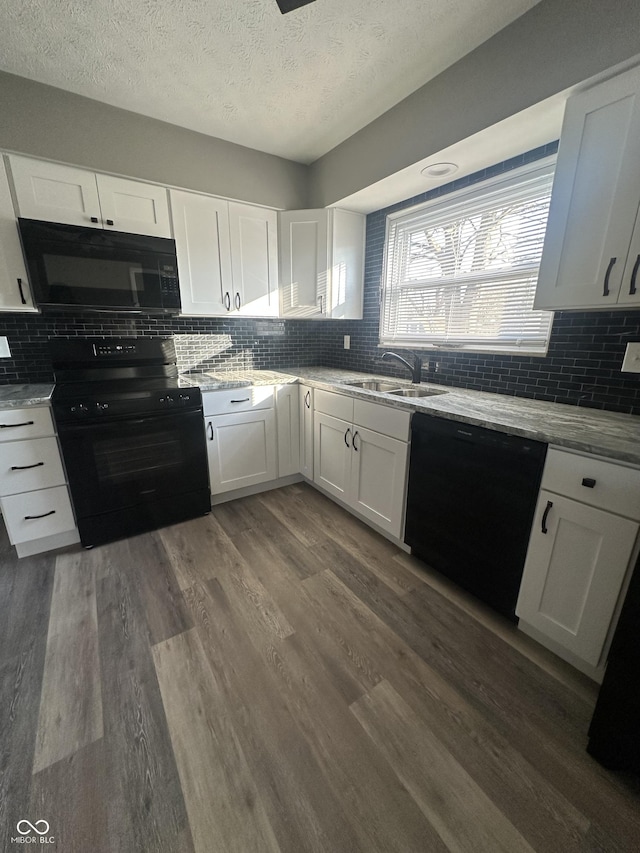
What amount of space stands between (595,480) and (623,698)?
2.09ft

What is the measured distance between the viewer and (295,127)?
2.29 metres

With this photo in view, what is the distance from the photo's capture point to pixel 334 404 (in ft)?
7.82

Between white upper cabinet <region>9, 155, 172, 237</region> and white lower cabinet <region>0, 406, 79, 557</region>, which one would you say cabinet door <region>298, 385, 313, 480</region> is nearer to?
white upper cabinet <region>9, 155, 172, 237</region>

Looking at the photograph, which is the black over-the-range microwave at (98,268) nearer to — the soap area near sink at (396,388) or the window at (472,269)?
the soap area near sink at (396,388)

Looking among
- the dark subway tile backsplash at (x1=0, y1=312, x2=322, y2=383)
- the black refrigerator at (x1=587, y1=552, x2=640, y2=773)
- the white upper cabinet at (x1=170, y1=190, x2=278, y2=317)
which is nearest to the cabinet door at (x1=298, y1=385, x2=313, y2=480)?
the dark subway tile backsplash at (x1=0, y1=312, x2=322, y2=383)

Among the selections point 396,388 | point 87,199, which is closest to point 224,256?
point 87,199

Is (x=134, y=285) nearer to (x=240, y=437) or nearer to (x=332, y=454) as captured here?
(x=240, y=437)

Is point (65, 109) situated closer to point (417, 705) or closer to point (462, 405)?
point (462, 405)

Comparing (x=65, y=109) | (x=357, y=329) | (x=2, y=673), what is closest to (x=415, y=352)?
(x=357, y=329)

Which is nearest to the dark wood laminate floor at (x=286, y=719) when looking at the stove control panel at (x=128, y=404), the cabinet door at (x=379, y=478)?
the cabinet door at (x=379, y=478)

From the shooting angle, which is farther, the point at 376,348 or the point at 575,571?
the point at 376,348

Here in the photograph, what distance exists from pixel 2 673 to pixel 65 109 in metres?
2.88

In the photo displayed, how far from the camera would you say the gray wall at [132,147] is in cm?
187

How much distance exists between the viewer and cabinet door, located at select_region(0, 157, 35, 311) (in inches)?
74.0
